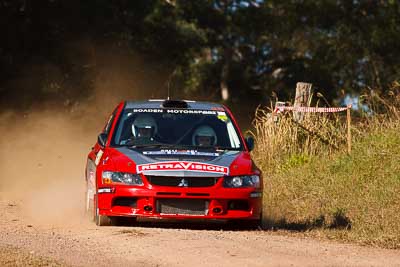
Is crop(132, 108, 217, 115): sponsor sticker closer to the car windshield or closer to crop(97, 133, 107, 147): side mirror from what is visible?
the car windshield

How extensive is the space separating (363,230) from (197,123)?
2.45 meters

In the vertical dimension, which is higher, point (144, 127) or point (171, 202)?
point (144, 127)

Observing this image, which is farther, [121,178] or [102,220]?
[102,220]

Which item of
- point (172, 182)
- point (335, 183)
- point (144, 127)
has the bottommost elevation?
point (335, 183)

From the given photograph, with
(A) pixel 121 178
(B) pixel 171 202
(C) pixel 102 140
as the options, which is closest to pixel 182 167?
(B) pixel 171 202

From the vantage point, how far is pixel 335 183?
16109mm

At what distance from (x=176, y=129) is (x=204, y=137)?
0.35 meters

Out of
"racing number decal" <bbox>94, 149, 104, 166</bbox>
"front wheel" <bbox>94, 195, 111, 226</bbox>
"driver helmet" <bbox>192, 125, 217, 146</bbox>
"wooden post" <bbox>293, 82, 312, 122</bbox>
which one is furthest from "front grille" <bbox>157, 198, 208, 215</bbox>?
"wooden post" <bbox>293, 82, 312, 122</bbox>

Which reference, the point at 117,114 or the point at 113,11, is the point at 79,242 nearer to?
the point at 117,114

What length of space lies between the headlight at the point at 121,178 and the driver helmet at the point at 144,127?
42.1 inches

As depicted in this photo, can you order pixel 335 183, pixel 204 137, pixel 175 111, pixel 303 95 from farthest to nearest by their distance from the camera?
pixel 303 95 < pixel 335 183 < pixel 175 111 < pixel 204 137

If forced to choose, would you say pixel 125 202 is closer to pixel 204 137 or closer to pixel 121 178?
pixel 121 178

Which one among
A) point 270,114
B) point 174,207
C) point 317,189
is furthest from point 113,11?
point 174,207

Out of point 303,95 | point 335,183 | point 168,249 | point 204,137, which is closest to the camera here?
point 168,249
